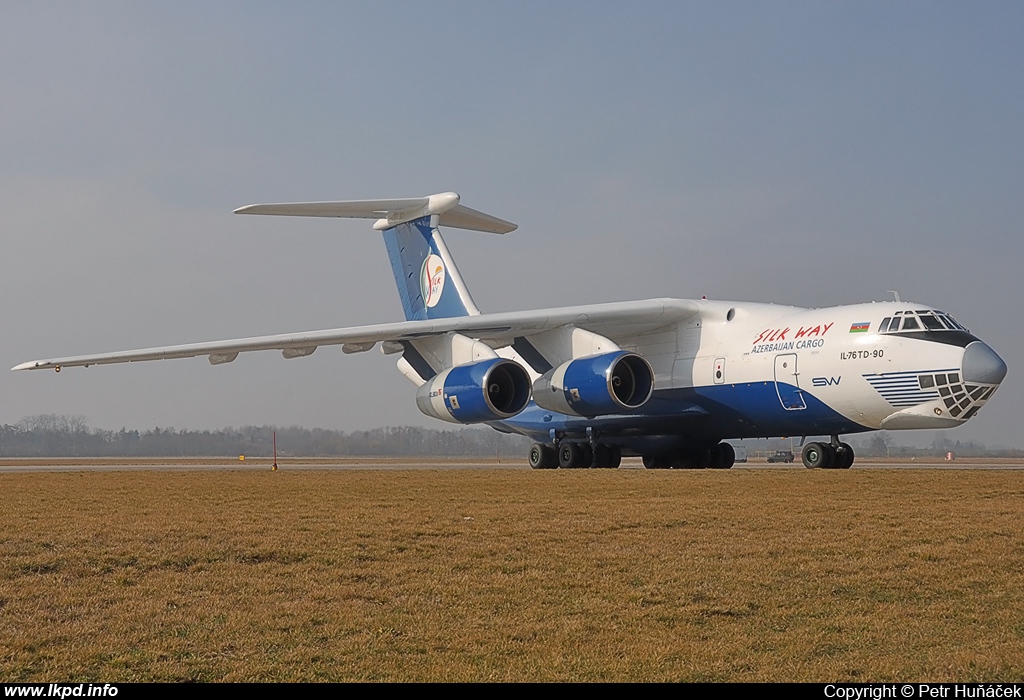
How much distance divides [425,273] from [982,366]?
12.2 m

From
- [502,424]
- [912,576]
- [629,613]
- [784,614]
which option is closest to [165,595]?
[629,613]

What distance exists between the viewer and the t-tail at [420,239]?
2214 cm

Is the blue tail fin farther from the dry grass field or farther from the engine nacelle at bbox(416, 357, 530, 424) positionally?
the dry grass field

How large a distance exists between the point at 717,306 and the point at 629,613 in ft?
46.1

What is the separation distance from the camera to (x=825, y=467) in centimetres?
1716

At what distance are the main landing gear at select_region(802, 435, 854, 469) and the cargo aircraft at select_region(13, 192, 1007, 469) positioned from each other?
0.03 m

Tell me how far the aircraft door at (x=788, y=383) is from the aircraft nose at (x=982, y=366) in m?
2.63

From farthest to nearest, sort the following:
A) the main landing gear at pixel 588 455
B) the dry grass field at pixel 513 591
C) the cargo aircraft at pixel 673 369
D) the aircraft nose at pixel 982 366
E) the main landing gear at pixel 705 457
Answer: the main landing gear at pixel 588 455, the main landing gear at pixel 705 457, the cargo aircraft at pixel 673 369, the aircraft nose at pixel 982 366, the dry grass field at pixel 513 591

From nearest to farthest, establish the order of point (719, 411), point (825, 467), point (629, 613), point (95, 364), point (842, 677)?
point (842, 677) < point (629, 613) < point (825, 467) < point (719, 411) < point (95, 364)

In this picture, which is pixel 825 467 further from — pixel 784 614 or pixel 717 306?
pixel 784 614

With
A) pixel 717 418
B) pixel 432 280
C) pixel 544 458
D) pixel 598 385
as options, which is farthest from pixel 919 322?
pixel 432 280

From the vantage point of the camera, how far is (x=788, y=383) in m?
16.9

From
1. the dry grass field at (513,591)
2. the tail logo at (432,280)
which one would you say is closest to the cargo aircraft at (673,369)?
the tail logo at (432,280)

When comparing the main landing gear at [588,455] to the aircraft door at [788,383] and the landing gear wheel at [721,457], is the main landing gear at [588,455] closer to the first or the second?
the landing gear wheel at [721,457]
